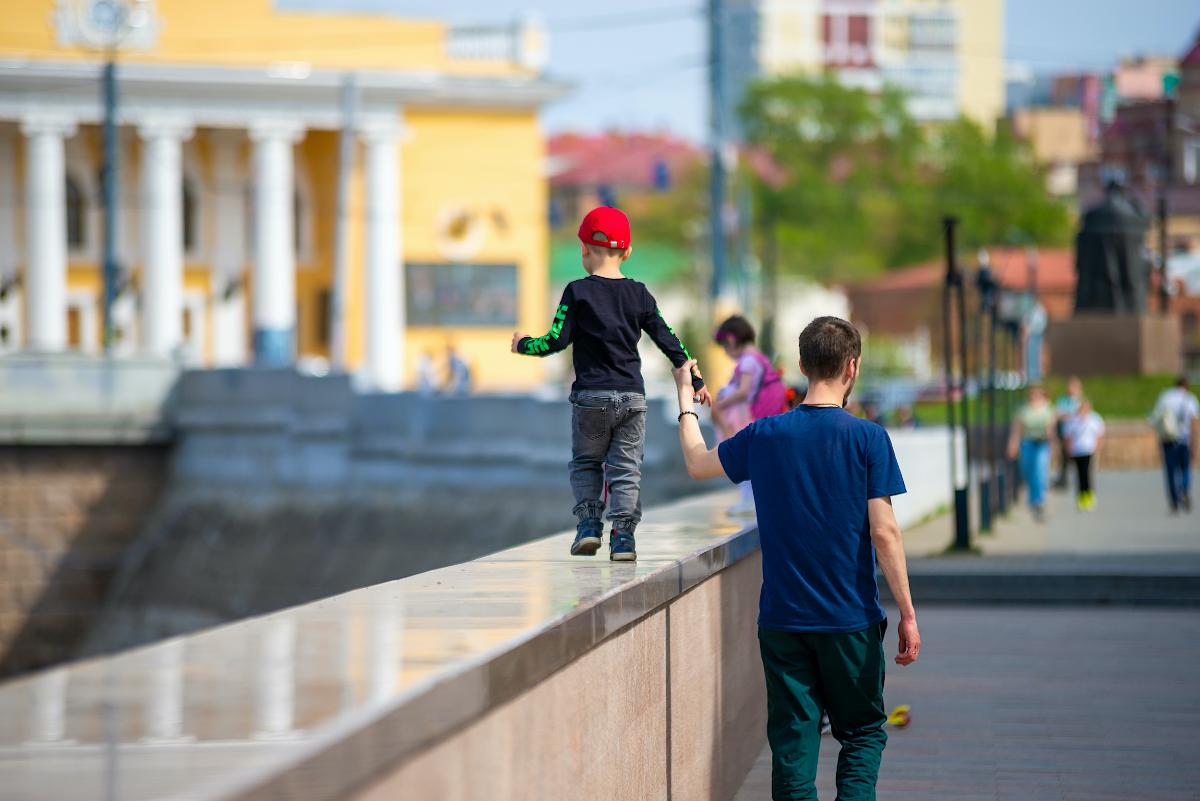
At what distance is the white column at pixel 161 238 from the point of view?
53.1 meters

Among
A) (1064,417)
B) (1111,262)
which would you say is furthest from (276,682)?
(1111,262)

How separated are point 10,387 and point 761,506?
31.8 m

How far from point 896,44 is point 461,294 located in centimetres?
14661

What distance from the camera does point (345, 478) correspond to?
1272 inches

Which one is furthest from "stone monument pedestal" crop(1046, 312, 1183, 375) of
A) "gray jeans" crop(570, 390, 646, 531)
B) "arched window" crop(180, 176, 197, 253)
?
"gray jeans" crop(570, 390, 646, 531)

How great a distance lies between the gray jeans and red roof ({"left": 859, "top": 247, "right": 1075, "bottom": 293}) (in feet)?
294

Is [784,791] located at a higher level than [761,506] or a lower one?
lower

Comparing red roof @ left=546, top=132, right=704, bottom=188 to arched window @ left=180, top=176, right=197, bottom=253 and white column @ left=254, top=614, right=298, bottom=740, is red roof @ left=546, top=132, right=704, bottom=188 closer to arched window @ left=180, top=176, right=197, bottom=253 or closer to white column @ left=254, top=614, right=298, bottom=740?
arched window @ left=180, top=176, right=197, bottom=253

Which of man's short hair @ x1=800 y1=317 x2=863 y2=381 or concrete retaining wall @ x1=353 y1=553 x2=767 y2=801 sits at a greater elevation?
man's short hair @ x1=800 y1=317 x2=863 y2=381

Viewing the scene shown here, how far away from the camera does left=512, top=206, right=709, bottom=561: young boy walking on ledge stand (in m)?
6.92

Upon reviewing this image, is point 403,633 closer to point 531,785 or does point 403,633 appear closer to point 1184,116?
point 531,785

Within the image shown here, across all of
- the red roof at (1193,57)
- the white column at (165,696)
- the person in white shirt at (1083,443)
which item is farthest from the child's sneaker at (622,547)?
the red roof at (1193,57)

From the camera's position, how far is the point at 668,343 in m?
7.01

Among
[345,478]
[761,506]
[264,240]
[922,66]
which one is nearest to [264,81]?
[264,240]
